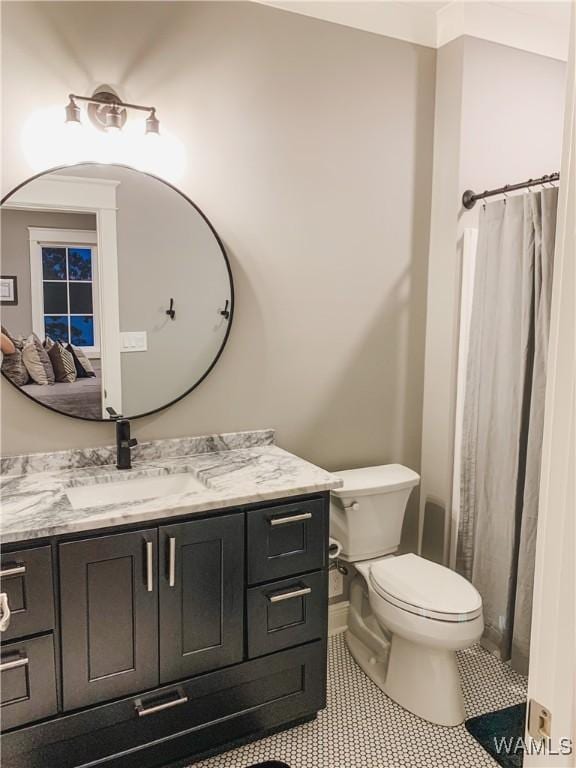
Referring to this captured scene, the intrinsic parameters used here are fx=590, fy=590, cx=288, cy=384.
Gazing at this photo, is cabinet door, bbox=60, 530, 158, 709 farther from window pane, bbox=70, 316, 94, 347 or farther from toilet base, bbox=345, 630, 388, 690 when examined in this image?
toilet base, bbox=345, 630, 388, 690

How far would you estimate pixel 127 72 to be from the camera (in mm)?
2076

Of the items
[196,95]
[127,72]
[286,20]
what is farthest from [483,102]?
[127,72]

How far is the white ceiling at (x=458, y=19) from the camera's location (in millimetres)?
2471

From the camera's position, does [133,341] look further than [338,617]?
No

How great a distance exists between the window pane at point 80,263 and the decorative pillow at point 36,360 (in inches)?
10.1

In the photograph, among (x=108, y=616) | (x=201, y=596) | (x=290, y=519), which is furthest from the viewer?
(x=290, y=519)

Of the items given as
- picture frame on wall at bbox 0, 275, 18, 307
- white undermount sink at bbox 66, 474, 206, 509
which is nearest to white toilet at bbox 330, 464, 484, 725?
white undermount sink at bbox 66, 474, 206, 509

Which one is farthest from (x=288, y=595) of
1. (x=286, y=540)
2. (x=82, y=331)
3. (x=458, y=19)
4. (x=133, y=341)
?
(x=458, y=19)

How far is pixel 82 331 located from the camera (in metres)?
2.10

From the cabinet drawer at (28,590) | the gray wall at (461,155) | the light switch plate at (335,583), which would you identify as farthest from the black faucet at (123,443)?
the gray wall at (461,155)

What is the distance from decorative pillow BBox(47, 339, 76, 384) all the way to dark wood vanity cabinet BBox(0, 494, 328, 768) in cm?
66

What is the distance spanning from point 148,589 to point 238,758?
0.73 metres

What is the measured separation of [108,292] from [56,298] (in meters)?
0.18

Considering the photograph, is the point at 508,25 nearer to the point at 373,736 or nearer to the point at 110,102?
the point at 110,102
